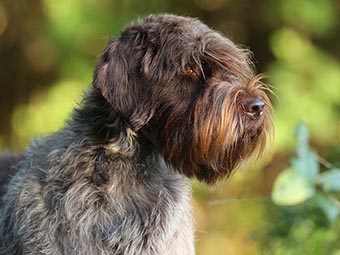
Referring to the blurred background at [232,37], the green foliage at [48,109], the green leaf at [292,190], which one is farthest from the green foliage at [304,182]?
the green foliage at [48,109]

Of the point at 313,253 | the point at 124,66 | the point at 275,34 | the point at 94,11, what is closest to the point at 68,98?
the point at 94,11

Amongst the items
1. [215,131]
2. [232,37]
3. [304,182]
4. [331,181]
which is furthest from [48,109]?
[215,131]

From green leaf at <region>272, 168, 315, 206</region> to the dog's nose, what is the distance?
0.61m

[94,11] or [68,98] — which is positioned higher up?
[94,11]

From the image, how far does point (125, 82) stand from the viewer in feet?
13.5

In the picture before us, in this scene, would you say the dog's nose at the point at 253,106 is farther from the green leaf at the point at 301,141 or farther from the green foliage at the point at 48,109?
the green foliage at the point at 48,109

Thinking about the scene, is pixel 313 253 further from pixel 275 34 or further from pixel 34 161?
pixel 275 34

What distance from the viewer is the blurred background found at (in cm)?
816

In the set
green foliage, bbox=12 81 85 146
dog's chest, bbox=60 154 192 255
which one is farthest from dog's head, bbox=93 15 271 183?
green foliage, bbox=12 81 85 146

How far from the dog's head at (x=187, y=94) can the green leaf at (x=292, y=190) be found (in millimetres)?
393

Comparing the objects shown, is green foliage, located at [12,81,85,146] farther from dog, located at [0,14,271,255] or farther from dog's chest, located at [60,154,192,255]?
dog's chest, located at [60,154,192,255]

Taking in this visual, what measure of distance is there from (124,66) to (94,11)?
4089 millimetres

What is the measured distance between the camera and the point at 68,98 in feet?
28.1

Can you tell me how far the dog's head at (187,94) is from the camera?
404 centimetres
